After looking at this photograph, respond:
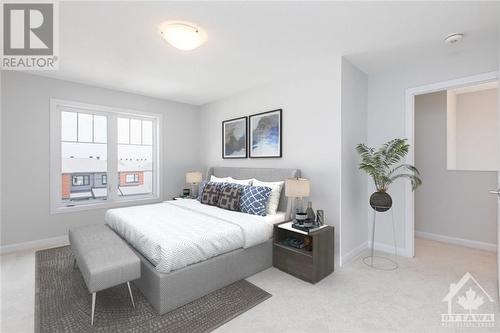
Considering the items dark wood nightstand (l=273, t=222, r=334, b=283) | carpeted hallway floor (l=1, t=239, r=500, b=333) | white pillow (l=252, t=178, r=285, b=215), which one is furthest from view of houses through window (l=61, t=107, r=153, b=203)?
dark wood nightstand (l=273, t=222, r=334, b=283)

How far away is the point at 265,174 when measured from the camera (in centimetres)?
376

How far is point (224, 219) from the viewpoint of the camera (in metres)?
2.86

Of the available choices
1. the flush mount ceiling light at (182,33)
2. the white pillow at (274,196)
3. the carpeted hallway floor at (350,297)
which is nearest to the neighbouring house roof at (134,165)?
the carpeted hallway floor at (350,297)

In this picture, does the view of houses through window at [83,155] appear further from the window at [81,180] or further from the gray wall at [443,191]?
the gray wall at [443,191]

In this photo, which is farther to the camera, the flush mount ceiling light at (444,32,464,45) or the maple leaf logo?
the flush mount ceiling light at (444,32,464,45)

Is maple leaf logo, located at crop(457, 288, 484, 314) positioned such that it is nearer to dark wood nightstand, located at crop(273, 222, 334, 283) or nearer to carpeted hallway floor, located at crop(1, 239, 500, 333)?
carpeted hallway floor, located at crop(1, 239, 500, 333)

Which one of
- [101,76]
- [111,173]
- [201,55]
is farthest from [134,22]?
[111,173]

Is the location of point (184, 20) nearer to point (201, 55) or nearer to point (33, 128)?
point (201, 55)

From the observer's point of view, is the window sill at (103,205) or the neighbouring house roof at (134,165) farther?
the neighbouring house roof at (134,165)

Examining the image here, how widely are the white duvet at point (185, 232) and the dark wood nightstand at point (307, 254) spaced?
19cm

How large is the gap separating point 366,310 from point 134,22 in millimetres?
3354

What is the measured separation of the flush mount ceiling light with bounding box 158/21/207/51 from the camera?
88.3 inches

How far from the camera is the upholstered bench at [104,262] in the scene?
185 centimetres

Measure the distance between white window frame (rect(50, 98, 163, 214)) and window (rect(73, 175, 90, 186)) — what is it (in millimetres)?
255
